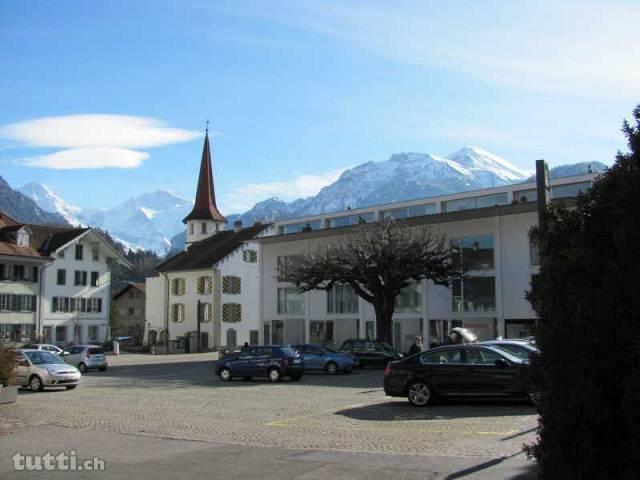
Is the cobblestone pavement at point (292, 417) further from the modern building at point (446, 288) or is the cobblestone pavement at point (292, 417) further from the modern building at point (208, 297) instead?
the modern building at point (208, 297)

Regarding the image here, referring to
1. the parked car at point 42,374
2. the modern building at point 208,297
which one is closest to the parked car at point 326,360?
the parked car at point 42,374

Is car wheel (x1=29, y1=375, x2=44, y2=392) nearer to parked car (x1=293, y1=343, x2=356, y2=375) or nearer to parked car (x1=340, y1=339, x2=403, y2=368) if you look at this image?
parked car (x1=293, y1=343, x2=356, y2=375)

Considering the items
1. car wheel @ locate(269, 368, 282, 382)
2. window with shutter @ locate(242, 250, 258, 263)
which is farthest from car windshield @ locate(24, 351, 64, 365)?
window with shutter @ locate(242, 250, 258, 263)

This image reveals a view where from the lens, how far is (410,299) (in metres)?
44.5

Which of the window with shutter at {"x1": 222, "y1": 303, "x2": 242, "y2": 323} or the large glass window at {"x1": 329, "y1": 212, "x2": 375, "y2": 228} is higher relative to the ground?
the large glass window at {"x1": 329, "y1": 212, "x2": 375, "y2": 228}

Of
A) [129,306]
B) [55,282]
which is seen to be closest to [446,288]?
[55,282]

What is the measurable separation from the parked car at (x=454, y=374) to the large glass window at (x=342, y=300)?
29735 millimetres

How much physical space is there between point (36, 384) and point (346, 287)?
2575cm

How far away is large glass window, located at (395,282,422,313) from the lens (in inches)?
1727

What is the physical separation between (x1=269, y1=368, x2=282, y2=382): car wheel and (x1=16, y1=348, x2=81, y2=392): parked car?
7178mm

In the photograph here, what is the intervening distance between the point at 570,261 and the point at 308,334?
4537 centimetres

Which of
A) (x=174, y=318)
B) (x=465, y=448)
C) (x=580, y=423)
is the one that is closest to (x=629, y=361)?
(x=580, y=423)

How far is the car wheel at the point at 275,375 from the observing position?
91.1 ft

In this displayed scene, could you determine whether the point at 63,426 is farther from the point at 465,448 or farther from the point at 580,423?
the point at 580,423
